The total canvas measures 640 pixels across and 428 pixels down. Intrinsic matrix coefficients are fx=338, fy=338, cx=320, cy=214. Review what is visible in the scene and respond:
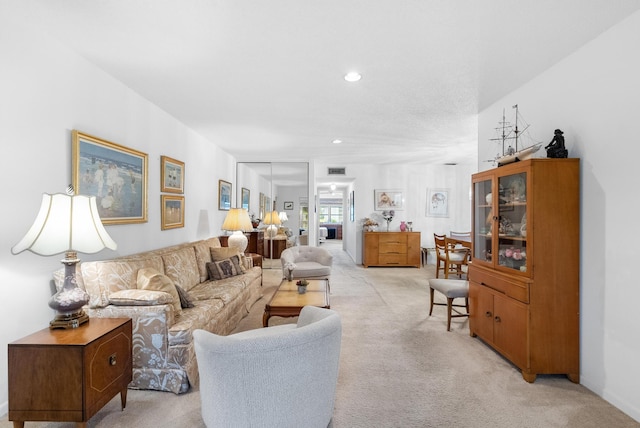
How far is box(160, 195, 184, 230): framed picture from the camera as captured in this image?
407cm

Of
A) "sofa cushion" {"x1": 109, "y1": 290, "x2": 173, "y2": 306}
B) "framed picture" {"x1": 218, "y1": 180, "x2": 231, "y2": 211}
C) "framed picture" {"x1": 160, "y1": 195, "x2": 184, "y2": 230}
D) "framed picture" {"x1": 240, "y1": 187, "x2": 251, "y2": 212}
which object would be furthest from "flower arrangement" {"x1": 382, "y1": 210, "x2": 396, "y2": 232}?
"sofa cushion" {"x1": 109, "y1": 290, "x2": 173, "y2": 306}

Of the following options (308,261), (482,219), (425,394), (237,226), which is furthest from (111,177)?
(482,219)

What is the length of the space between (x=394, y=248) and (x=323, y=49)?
588 centimetres

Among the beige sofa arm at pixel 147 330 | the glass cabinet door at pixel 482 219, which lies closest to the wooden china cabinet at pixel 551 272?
the glass cabinet door at pixel 482 219

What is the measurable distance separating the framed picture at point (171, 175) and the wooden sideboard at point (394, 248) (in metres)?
4.52

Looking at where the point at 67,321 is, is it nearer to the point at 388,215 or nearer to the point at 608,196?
the point at 608,196

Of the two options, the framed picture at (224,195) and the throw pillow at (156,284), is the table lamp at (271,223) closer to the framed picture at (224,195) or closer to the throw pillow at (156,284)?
the framed picture at (224,195)

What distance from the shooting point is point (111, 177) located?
3059 millimetres

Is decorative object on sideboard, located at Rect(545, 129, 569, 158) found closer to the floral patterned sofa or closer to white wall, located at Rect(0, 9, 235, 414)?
the floral patterned sofa

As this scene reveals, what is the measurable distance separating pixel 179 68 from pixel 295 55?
1023 millimetres

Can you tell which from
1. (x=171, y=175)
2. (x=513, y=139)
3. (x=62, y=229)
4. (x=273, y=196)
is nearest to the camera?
(x=62, y=229)

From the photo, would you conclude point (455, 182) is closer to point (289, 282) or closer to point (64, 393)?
point (289, 282)

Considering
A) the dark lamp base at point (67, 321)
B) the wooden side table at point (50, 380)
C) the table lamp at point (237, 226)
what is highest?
the table lamp at point (237, 226)

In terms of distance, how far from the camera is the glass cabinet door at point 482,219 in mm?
3234
